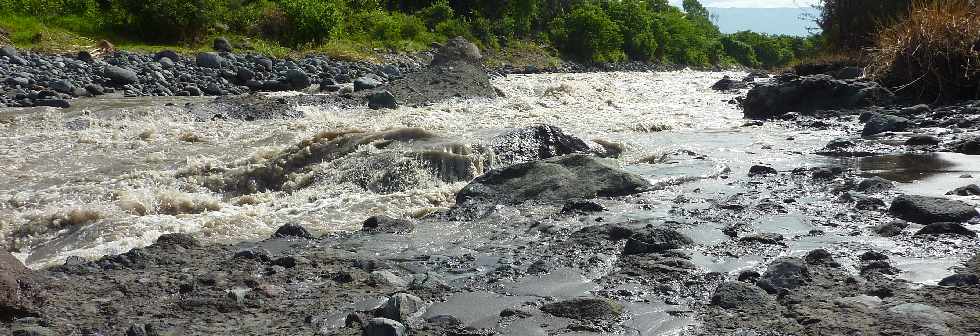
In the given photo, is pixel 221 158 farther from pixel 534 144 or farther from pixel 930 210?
pixel 930 210

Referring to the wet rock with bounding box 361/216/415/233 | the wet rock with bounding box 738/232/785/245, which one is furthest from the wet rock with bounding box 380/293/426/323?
the wet rock with bounding box 738/232/785/245

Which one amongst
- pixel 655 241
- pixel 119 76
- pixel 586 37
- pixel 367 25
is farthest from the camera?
pixel 586 37

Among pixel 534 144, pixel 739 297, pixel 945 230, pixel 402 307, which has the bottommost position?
pixel 534 144

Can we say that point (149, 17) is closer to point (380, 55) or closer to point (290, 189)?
point (380, 55)

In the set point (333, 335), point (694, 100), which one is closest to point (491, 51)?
point (694, 100)

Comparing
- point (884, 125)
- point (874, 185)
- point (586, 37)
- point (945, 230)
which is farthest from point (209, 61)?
point (586, 37)

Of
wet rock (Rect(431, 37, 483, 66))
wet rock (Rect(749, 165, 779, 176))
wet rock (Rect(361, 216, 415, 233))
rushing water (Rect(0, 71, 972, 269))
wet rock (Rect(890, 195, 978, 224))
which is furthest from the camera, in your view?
wet rock (Rect(431, 37, 483, 66))

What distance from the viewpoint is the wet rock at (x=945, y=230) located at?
4.60 metres

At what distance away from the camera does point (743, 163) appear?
314 inches

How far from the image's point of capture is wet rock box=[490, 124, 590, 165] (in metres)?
8.40

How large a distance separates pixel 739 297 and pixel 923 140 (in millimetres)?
6140

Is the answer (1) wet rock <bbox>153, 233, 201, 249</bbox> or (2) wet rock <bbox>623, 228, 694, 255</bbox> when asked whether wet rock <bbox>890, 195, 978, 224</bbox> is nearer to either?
(2) wet rock <bbox>623, 228, 694, 255</bbox>

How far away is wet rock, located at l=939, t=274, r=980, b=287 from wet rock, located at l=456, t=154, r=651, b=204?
2.89 metres

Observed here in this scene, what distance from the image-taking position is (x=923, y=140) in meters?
8.55
